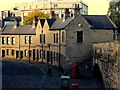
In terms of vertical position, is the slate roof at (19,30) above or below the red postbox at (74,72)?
above

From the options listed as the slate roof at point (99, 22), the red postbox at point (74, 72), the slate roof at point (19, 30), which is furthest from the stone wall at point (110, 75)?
the slate roof at point (19, 30)

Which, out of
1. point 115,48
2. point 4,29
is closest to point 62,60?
point 115,48

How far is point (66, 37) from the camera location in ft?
121

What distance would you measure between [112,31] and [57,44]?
8.29 m

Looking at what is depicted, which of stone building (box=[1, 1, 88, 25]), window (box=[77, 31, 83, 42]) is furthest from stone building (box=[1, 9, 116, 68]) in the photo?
stone building (box=[1, 1, 88, 25])

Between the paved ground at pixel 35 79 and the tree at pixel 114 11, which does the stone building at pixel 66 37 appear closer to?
the paved ground at pixel 35 79

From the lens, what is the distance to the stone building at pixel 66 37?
37.1 m

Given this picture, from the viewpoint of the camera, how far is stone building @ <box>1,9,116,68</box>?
3709cm

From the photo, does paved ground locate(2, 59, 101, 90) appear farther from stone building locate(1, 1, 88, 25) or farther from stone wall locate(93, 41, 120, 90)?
stone building locate(1, 1, 88, 25)

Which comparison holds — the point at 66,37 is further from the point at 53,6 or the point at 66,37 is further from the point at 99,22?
the point at 53,6

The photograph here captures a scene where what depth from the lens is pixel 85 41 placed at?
3756 cm

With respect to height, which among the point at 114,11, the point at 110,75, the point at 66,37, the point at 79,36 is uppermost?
the point at 114,11

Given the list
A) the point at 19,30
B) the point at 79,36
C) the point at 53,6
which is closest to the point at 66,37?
the point at 79,36

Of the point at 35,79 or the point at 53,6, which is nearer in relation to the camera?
the point at 35,79
